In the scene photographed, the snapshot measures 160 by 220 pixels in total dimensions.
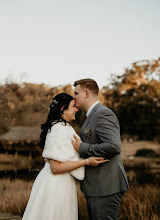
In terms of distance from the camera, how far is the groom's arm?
124 inches

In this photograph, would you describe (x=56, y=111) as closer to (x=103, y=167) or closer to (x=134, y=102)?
(x=103, y=167)

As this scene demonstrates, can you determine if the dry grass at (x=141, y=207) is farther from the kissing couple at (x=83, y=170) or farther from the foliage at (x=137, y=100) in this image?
the foliage at (x=137, y=100)

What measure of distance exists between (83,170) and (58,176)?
0.91ft

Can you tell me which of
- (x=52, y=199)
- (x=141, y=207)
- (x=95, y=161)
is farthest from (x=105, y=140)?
(x=141, y=207)

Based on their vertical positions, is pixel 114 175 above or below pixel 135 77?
below

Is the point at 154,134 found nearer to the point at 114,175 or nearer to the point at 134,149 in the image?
the point at 134,149

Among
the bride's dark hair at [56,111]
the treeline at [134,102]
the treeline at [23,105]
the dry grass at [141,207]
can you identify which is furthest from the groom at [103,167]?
the treeline at [134,102]

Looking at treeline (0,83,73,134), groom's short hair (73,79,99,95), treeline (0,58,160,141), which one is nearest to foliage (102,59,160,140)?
treeline (0,58,160,141)

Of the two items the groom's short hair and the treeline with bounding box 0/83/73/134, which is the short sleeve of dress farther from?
the treeline with bounding box 0/83/73/134

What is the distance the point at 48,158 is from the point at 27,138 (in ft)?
105

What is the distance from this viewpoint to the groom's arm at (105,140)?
316cm

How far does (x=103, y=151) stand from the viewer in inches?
125

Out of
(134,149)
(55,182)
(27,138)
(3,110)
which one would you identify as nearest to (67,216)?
(55,182)

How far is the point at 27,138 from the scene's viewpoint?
34.7 meters
